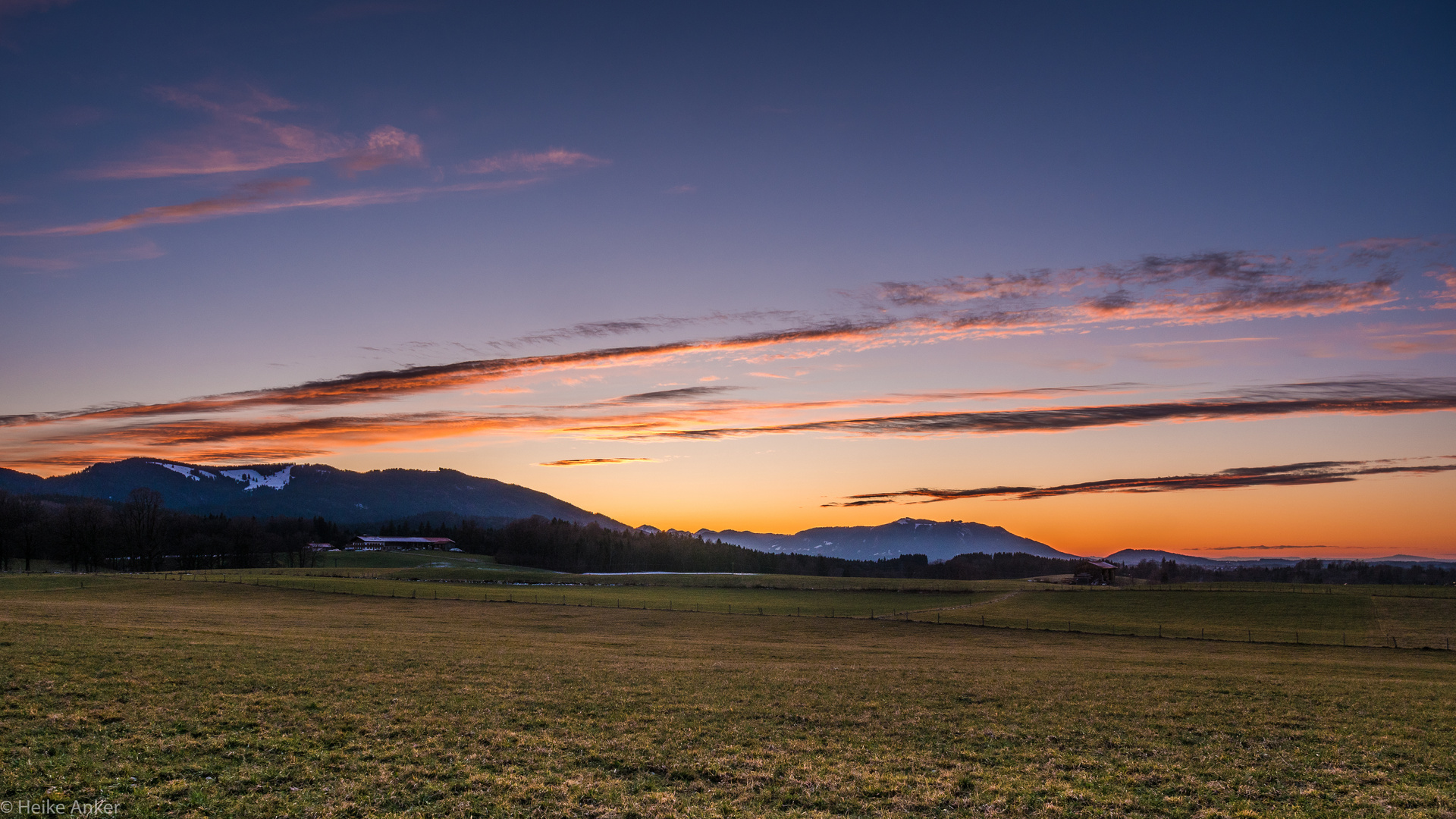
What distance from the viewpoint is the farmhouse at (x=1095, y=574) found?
168m

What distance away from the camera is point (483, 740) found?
19812mm

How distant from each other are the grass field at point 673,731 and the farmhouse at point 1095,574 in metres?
135

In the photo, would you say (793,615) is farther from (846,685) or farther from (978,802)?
(978,802)

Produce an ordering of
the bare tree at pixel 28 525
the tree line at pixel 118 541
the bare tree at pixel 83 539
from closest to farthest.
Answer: the bare tree at pixel 28 525 → the bare tree at pixel 83 539 → the tree line at pixel 118 541

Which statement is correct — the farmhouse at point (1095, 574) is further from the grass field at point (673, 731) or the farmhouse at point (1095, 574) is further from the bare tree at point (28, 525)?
the bare tree at point (28, 525)

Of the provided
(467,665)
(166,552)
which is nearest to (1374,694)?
(467,665)

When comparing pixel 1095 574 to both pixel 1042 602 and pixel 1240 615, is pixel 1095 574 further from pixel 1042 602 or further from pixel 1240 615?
pixel 1240 615

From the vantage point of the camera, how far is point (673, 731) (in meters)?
21.8

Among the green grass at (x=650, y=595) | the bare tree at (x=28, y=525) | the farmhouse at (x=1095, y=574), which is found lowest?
the farmhouse at (x=1095, y=574)

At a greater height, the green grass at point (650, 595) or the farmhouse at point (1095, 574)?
the green grass at point (650, 595)

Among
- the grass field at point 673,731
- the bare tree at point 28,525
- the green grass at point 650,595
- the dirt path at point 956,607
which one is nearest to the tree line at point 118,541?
the bare tree at point 28,525

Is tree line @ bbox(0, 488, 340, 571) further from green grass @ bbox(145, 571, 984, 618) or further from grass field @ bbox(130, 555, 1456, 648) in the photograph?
green grass @ bbox(145, 571, 984, 618)

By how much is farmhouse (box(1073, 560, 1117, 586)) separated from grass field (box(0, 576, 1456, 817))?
13528 centimetres

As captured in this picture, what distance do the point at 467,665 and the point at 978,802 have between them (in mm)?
24037
